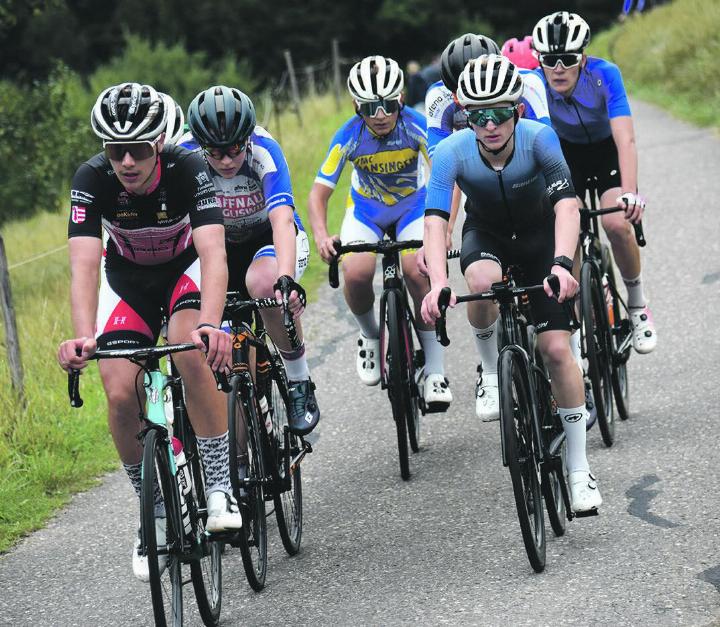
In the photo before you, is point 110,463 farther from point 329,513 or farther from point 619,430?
point 619,430

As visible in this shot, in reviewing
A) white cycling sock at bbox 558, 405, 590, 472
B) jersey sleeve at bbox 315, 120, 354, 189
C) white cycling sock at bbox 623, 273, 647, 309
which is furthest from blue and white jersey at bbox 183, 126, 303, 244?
white cycling sock at bbox 623, 273, 647, 309

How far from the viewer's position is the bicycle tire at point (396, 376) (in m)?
6.65

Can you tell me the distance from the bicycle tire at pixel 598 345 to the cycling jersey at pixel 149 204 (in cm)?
252

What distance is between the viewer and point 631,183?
23.9ft

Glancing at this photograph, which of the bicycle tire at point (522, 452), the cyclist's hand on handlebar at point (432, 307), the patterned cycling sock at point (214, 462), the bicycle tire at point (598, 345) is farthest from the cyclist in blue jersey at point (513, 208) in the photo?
the patterned cycling sock at point (214, 462)

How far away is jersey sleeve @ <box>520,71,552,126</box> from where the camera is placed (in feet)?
22.4

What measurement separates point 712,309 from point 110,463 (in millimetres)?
4807

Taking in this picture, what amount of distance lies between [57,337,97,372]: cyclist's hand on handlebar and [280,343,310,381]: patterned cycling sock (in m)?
2.04

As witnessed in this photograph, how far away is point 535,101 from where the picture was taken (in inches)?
271

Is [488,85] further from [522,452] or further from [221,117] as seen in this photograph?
[522,452]

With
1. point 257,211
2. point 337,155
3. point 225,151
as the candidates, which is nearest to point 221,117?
point 225,151

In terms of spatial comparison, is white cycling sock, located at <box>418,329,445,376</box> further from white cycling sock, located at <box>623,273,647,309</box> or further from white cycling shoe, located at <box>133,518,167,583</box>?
white cycling shoe, located at <box>133,518,167,583</box>

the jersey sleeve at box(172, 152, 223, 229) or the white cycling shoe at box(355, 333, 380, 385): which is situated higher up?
the jersey sleeve at box(172, 152, 223, 229)

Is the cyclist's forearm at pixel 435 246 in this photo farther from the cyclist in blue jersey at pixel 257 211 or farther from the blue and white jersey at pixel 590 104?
the blue and white jersey at pixel 590 104
